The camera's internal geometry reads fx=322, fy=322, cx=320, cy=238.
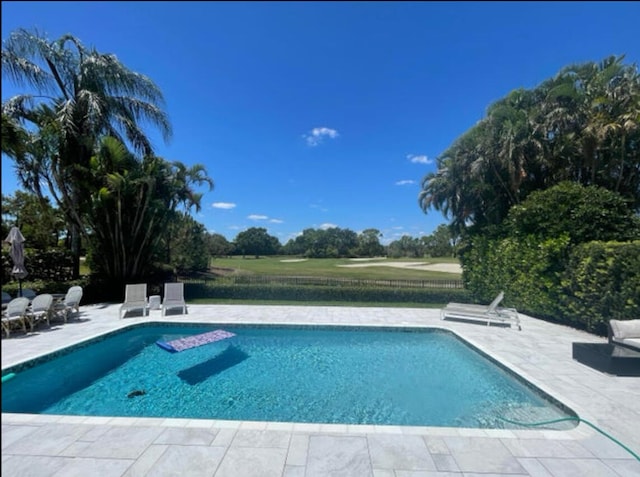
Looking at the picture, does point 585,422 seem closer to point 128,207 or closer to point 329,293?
point 329,293

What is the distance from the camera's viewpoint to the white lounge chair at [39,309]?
8.42m

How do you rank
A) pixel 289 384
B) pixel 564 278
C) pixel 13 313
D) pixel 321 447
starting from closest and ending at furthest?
pixel 321 447
pixel 289 384
pixel 13 313
pixel 564 278

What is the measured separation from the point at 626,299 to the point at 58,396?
39.3 feet

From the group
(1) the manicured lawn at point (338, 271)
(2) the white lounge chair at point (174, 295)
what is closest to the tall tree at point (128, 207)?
(2) the white lounge chair at point (174, 295)

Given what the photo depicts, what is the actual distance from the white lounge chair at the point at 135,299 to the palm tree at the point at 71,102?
15.7 feet

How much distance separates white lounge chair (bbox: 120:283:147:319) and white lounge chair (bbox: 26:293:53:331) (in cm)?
185

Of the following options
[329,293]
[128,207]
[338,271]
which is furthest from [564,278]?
[338,271]

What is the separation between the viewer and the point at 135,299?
10.7 m

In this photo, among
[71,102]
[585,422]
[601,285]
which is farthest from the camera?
[71,102]

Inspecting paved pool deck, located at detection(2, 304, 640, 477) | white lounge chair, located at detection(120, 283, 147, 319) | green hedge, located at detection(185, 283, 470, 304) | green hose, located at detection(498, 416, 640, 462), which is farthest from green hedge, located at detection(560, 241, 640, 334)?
white lounge chair, located at detection(120, 283, 147, 319)

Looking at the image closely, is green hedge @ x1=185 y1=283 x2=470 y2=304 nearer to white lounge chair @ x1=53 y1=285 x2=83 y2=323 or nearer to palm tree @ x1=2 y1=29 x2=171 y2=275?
white lounge chair @ x1=53 y1=285 x2=83 y2=323

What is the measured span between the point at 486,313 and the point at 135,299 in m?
11.3

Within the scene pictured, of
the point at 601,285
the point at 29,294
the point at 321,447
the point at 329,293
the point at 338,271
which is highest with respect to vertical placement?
the point at 601,285

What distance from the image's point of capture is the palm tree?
1202cm
